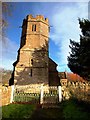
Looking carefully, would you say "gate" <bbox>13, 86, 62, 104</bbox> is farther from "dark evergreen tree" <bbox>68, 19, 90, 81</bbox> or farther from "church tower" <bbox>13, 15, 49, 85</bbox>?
"church tower" <bbox>13, 15, 49, 85</bbox>

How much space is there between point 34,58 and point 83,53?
1231 cm

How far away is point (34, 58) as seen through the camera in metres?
28.7

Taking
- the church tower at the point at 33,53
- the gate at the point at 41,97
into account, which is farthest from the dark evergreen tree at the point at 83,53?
the church tower at the point at 33,53

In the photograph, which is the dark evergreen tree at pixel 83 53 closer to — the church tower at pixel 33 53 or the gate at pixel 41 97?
the gate at pixel 41 97

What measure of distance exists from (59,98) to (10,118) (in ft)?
27.1

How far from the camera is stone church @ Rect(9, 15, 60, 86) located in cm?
2762

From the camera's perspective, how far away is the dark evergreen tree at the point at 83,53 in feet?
55.4

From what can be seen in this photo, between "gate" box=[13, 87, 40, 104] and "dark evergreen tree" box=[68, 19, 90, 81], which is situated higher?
"dark evergreen tree" box=[68, 19, 90, 81]

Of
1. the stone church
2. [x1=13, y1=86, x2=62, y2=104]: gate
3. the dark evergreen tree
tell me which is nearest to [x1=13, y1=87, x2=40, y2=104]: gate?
[x1=13, y1=86, x2=62, y2=104]: gate

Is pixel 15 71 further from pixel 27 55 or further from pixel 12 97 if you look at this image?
pixel 12 97

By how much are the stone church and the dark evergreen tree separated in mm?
7107

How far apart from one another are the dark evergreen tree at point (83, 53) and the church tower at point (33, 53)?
7.10m

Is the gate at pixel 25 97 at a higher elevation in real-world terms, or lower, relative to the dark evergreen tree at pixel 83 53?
lower

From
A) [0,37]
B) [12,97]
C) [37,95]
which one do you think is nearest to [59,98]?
[37,95]
